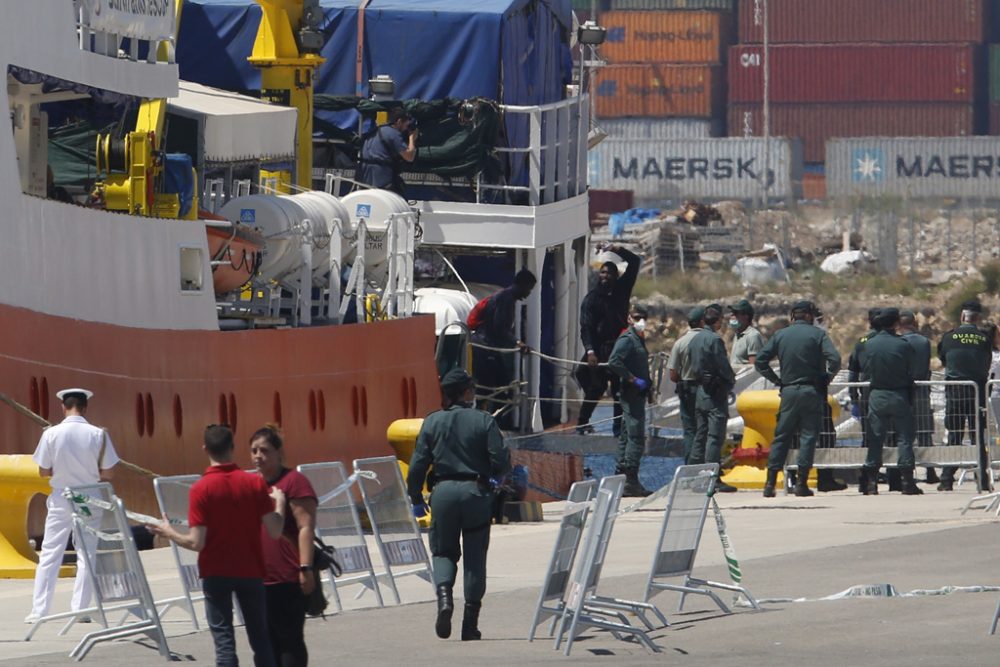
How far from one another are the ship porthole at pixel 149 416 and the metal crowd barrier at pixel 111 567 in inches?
280

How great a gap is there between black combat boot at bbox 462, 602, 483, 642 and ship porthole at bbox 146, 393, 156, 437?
7.25 metres

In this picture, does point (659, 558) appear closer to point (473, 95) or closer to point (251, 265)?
point (251, 265)

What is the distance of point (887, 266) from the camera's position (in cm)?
7631

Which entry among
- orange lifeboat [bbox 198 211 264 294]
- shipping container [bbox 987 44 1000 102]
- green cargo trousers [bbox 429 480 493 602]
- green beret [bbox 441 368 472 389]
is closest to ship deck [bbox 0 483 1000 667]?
green cargo trousers [bbox 429 480 493 602]

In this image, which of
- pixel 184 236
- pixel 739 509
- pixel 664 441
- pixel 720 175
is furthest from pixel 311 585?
pixel 720 175

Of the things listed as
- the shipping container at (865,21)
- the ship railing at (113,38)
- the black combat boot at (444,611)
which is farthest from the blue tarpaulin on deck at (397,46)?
the shipping container at (865,21)

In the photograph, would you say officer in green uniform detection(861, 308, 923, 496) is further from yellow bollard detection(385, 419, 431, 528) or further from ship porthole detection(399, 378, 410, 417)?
ship porthole detection(399, 378, 410, 417)

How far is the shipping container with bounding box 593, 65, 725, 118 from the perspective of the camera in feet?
331

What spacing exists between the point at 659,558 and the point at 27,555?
15.2 feet

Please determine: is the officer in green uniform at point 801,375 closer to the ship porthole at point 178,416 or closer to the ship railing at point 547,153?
the ship porthole at point 178,416

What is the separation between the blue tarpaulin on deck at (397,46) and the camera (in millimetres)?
26031

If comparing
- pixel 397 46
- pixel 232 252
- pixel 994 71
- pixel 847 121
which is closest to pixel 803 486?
pixel 232 252

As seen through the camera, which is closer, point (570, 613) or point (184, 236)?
point (570, 613)

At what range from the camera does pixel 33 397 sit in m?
15.2
